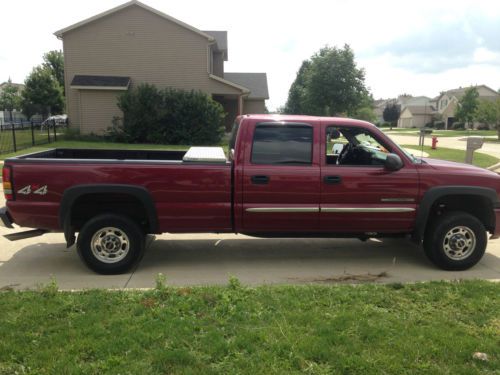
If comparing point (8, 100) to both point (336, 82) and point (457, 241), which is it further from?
point (457, 241)

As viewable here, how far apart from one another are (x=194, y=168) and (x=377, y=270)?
249cm

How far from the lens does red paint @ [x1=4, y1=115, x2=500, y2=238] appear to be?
5031mm

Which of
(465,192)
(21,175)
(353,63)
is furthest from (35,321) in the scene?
(353,63)

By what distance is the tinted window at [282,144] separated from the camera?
5273 millimetres

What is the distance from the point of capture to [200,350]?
3.30 m

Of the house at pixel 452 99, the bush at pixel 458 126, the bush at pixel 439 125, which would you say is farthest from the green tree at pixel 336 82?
the bush at pixel 439 125

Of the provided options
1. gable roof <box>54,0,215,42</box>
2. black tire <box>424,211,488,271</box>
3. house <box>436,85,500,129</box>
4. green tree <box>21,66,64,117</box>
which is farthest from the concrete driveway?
house <box>436,85,500,129</box>

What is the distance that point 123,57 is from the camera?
2453cm

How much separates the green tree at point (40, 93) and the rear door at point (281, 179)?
52034 millimetres

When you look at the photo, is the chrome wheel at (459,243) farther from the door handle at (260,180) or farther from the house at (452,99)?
the house at (452,99)

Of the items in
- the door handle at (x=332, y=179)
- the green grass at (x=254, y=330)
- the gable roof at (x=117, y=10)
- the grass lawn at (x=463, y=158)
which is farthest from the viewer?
the gable roof at (x=117, y=10)

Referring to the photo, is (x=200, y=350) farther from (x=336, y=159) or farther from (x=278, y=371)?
(x=336, y=159)

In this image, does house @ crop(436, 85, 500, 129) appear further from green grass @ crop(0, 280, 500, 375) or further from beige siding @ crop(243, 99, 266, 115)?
green grass @ crop(0, 280, 500, 375)

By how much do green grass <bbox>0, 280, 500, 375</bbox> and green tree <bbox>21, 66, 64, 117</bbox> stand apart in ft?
172
